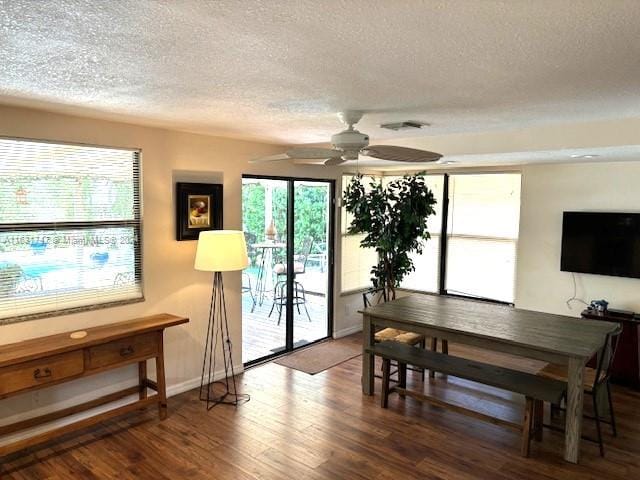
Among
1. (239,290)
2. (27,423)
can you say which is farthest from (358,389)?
(27,423)

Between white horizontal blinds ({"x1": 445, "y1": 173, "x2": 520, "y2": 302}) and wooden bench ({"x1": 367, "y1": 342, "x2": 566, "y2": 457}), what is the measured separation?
2.14 metres

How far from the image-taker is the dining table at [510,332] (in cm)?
306

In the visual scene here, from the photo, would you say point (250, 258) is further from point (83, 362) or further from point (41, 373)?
point (41, 373)

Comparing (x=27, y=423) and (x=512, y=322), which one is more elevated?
(x=512, y=322)

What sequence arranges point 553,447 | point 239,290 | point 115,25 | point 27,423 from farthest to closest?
point 239,290 → point 553,447 → point 27,423 → point 115,25

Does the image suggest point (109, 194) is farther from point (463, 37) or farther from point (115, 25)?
point (463, 37)

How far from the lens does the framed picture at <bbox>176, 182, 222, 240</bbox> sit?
3961mm

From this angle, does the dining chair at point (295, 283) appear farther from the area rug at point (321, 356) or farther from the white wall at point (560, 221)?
the white wall at point (560, 221)

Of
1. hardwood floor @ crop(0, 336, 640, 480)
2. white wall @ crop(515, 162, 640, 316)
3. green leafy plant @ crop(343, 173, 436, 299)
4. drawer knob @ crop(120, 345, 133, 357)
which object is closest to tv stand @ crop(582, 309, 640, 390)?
hardwood floor @ crop(0, 336, 640, 480)

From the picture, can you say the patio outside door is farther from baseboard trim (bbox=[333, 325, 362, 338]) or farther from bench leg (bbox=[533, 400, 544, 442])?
bench leg (bbox=[533, 400, 544, 442])

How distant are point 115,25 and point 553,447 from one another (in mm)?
3764

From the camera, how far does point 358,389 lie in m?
4.28

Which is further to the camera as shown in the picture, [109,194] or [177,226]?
[177,226]

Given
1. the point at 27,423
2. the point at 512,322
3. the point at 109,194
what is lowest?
the point at 27,423
